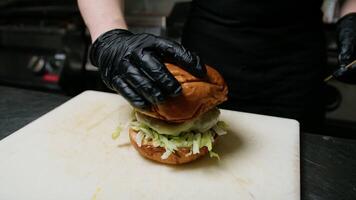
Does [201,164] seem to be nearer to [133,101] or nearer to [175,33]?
[133,101]

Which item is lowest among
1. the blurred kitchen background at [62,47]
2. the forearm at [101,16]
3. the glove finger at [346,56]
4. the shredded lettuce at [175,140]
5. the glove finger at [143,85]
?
the blurred kitchen background at [62,47]

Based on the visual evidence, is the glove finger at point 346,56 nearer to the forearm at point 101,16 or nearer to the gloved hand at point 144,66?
the gloved hand at point 144,66

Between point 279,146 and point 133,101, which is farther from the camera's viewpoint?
point 279,146

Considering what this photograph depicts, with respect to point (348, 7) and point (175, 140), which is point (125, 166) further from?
point (348, 7)

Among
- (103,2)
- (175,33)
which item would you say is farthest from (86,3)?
(175,33)

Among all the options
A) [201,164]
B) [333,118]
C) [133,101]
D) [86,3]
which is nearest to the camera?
[133,101]

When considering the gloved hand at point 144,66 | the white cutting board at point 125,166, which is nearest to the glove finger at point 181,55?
the gloved hand at point 144,66
